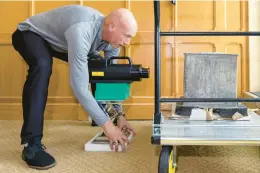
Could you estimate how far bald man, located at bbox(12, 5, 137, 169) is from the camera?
147 centimetres

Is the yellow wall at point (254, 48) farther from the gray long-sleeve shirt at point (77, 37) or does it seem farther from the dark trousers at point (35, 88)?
the dark trousers at point (35, 88)

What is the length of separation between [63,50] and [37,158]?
559mm

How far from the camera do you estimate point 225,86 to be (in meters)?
1.57

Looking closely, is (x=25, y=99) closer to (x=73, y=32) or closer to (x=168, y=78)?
(x=73, y=32)

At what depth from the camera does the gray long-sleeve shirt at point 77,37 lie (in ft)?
4.79

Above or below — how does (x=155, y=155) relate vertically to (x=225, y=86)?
below

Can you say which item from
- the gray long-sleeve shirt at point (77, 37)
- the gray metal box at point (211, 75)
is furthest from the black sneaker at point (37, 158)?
the gray metal box at point (211, 75)

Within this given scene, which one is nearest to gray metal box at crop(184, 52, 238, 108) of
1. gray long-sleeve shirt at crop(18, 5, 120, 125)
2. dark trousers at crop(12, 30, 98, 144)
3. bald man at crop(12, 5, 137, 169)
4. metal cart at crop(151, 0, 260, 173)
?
metal cart at crop(151, 0, 260, 173)

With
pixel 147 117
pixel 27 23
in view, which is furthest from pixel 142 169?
pixel 147 117

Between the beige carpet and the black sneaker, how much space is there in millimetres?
25

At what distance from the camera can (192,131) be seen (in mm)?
1267

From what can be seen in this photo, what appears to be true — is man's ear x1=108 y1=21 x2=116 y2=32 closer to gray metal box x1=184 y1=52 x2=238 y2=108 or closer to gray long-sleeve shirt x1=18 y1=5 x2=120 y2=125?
gray long-sleeve shirt x1=18 y1=5 x2=120 y2=125

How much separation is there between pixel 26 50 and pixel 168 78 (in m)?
1.47

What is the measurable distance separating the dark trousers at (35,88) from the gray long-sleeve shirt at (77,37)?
0.08 metres
